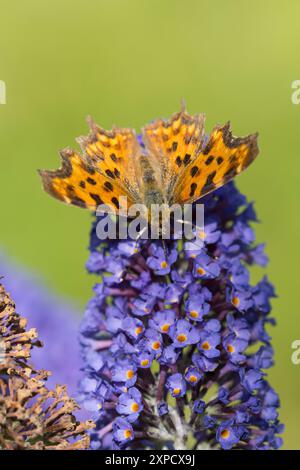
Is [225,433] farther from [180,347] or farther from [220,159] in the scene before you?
[220,159]

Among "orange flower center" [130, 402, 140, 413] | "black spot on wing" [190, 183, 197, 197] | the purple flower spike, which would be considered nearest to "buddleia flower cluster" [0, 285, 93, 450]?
"orange flower center" [130, 402, 140, 413]

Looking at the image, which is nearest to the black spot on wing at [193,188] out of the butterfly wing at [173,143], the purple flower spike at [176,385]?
the butterfly wing at [173,143]

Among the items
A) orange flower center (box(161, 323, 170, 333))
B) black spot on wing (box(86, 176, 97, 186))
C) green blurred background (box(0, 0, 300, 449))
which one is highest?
green blurred background (box(0, 0, 300, 449))

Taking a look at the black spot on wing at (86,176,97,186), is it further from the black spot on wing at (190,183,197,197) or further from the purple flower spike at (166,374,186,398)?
the purple flower spike at (166,374,186,398)

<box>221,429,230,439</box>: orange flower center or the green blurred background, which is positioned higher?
the green blurred background

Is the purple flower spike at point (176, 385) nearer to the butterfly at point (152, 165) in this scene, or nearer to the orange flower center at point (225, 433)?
the orange flower center at point (225, 433)

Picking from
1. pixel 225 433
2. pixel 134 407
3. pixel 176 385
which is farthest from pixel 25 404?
pixel 225 433

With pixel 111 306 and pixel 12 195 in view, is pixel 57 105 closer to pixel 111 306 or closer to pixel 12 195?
pixel 12 195
